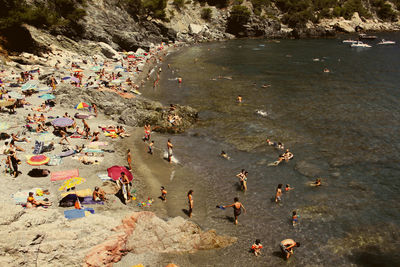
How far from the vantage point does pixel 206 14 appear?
361 feet

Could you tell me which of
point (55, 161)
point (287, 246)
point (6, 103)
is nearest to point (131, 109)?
point (6, 103)

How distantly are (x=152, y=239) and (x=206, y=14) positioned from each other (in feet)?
360

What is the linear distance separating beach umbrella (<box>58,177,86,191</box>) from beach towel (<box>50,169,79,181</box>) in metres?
0.89

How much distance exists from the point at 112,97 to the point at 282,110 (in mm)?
21369

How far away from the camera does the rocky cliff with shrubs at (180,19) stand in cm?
4894

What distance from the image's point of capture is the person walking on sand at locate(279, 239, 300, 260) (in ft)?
46.8

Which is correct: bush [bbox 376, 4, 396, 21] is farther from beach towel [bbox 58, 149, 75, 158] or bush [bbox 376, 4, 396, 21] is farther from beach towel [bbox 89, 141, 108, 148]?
beach towel [bbox 58, 149, 75, 158]

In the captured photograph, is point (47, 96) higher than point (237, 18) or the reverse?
the reverse

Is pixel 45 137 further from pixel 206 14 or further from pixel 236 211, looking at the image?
pixel 206 14

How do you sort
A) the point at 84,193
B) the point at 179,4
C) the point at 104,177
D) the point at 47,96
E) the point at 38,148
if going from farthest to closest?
the point at 179,4 → the point at 47,96 → the point at 38,148 → the point at 104,177 → the point at 84,193

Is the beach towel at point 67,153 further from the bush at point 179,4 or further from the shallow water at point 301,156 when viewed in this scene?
the bush at point 179,4

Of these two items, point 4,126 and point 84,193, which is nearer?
point 84,193

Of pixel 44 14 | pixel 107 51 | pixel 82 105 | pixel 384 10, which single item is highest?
pixel 384 10

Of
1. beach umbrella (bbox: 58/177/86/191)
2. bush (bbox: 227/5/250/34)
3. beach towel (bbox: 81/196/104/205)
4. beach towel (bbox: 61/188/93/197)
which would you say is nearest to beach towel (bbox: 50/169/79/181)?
beach umbrella (bbox: 58/177/86/191)
